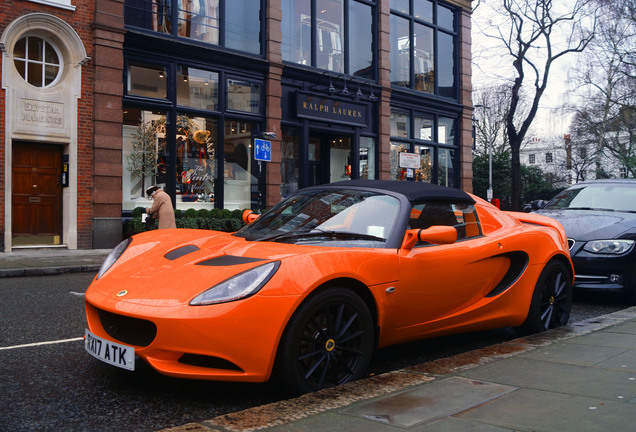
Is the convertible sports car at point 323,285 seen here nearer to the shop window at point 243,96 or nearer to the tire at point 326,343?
the tire at point 326,343

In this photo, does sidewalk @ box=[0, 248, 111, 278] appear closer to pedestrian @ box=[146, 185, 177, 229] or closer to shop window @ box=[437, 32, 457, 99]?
pedestrian @ box=[146, 185, 177, 229]

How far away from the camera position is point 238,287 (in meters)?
3.31

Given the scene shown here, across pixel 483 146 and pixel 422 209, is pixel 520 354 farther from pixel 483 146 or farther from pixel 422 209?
pixel 483 146

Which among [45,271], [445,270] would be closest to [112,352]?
[445,270]

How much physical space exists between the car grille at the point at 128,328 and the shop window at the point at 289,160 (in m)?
15.3

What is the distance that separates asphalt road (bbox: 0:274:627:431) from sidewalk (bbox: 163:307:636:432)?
542 mm

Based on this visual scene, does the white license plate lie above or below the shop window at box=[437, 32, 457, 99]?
below

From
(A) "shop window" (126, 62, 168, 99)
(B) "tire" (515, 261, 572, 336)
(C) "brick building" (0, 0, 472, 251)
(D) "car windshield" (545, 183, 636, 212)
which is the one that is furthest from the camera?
(A) "shop window" (126, 62, 168, 99)

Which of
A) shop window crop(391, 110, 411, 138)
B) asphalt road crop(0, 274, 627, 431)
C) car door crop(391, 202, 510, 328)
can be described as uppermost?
shop window crop(391, 110, 411, 138)

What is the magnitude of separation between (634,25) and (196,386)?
32.9 meters

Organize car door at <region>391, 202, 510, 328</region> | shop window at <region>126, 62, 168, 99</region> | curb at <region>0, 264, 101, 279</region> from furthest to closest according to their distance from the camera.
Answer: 1. shop window at <region>126, 62, 168, 99</region>
2. curb at <region>0, 264, 101, 279</region>
3. car door at <region>391, 202, 510, 328</region>

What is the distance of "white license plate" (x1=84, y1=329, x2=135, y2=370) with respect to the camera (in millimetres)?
3320

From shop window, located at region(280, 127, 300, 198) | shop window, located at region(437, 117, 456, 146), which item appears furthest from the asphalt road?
shop window, located at region(437, 117, 456, 146)

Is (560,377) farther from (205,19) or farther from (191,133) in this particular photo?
(205,19)
